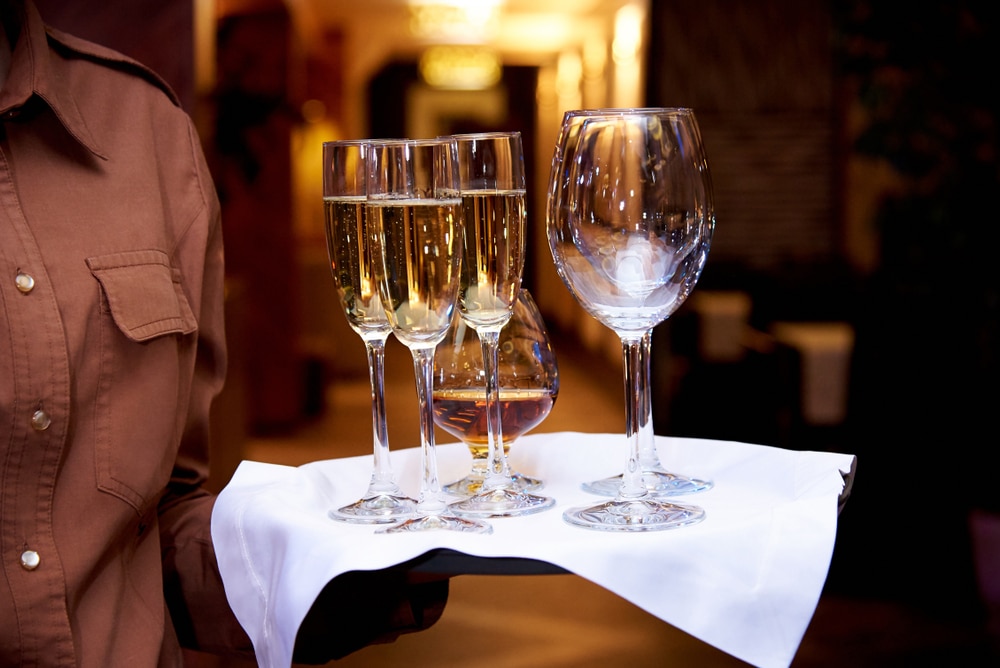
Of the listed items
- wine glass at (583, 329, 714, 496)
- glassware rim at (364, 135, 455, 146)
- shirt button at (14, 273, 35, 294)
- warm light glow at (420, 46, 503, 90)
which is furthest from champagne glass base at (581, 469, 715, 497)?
warm light glow at (420, 46, 503, 90)

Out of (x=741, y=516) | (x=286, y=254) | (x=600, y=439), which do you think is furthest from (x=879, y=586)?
(x=286, y=254)

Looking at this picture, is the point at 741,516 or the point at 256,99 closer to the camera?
the point at 741,516

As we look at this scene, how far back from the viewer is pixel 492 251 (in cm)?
93

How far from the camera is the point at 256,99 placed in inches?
190

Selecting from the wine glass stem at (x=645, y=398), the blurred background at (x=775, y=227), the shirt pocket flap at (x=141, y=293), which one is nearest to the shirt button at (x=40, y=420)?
the shirt pocket flap at (x=141, y=293)

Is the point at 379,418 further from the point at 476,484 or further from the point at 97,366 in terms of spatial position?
the point at 97,366

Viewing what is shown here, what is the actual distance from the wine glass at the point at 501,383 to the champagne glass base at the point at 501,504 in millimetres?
100

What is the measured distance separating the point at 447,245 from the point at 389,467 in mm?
202

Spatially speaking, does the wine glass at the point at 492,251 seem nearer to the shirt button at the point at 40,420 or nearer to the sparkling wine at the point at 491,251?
the sparkling wine at the point at 491,251

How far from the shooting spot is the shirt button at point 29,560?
1.07 m

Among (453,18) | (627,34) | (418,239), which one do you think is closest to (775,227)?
(627,34)

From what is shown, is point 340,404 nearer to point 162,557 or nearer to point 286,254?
point 286,254

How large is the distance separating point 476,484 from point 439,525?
187mm

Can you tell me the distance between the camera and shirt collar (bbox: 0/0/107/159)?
111 cm
